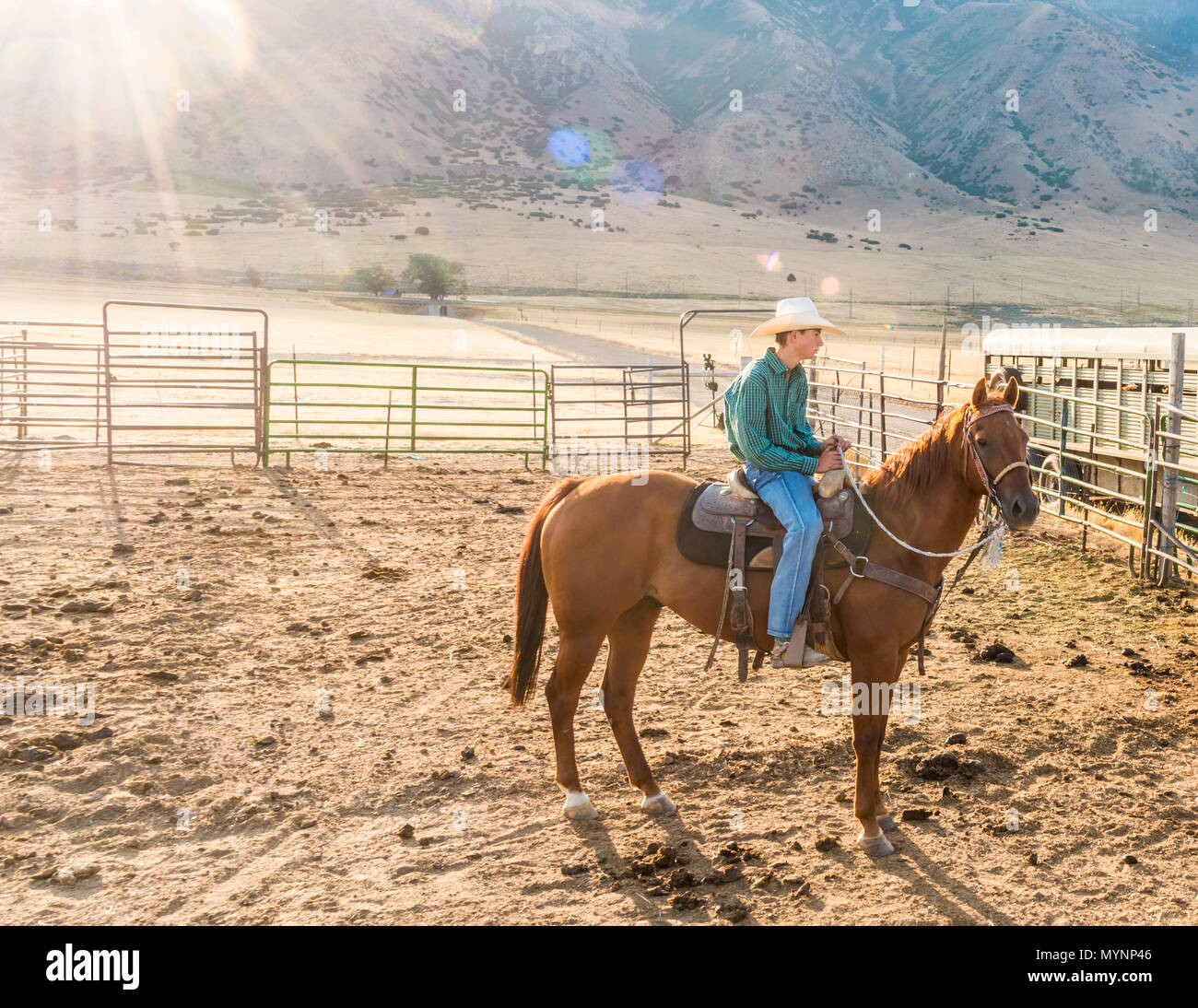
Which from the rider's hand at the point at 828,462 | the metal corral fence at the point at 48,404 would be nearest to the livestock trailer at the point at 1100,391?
the rider's hand at the point at 828,462

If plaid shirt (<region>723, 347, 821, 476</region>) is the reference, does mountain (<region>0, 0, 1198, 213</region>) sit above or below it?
above

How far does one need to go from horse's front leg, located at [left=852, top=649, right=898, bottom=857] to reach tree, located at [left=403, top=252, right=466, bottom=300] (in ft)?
166

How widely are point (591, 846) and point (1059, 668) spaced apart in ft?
11.9

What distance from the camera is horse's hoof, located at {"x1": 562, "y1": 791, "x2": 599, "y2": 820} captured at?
→ 13.9 feet

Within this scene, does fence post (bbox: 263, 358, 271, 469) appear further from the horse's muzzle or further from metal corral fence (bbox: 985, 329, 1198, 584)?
the horse's muzzle

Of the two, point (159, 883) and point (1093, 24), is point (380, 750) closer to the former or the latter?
point (159, 883)

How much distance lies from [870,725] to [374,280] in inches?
2145

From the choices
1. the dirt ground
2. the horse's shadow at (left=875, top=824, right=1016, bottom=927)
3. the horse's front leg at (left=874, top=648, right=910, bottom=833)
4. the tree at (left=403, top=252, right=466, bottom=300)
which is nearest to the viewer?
the horse's shadow at (left=875, top=824, right=1016, bottom=927)

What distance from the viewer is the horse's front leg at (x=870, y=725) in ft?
13.1

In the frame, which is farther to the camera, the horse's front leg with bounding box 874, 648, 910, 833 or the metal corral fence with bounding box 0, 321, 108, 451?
the metal corral fence with bounding box 0, 321, 108, 451

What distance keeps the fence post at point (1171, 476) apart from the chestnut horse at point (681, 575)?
4874mm
